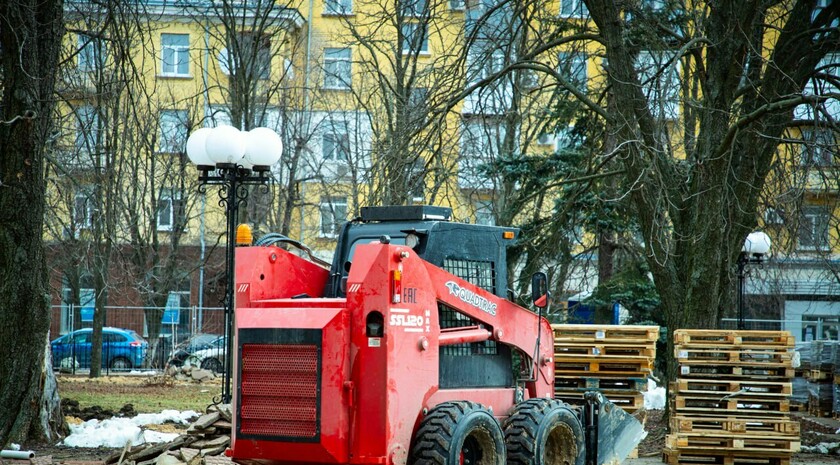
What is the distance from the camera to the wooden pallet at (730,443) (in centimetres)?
1475

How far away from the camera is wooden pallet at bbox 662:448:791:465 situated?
14.9m

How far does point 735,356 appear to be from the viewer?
49.9 feet

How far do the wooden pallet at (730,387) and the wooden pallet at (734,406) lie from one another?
10 centimetres

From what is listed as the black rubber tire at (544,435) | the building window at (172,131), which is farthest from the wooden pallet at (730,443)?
the building window at (172,131)

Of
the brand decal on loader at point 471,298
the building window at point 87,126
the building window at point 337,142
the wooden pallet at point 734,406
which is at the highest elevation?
the building window at point 337,142

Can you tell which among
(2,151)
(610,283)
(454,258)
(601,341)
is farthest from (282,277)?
(610,283)

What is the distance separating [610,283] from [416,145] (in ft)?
29.8

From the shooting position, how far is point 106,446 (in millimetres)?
14305

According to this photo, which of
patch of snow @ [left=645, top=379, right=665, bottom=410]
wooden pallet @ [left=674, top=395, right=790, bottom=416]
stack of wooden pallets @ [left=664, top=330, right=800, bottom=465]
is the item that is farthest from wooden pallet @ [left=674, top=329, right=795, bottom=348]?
patch of snow @ [left=645, top=379, right=665, bottom=410]

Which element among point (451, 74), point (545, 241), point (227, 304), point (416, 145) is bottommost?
point (227, 304)

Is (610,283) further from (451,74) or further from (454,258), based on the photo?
(454,258)

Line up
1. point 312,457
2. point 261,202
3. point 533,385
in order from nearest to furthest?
point 312,457 → point 533,385 → point 261,202

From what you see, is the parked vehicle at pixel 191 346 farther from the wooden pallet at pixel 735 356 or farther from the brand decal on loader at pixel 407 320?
the brand decal on loader at pixel 407 320

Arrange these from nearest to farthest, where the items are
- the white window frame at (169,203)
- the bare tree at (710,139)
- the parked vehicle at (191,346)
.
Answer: the bare tree at (710,139) < the parked vehicle at (191,346) < the white window frame at (169,203)
